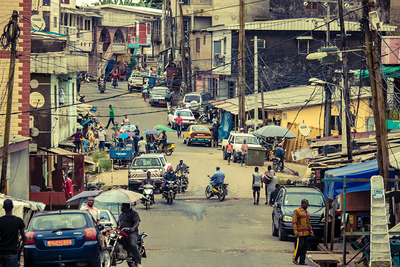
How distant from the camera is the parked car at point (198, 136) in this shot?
4125cm

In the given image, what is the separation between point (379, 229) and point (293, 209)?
15.4ft

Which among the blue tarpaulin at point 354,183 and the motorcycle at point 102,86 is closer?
the blue tarpaulin at point 354,183

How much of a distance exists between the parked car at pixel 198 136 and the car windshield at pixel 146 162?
13053 mm

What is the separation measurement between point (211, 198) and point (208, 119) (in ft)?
76.5

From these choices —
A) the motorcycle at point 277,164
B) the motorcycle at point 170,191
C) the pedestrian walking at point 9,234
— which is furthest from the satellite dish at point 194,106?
the pedestrian walking at point 9,234

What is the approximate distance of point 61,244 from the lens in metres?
11.1

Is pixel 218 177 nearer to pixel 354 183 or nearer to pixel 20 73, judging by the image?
pixel 20 73

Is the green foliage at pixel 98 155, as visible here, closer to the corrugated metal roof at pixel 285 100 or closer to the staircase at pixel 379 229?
the corrugated metal roof at pixel 285 100

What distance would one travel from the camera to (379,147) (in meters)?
14.0

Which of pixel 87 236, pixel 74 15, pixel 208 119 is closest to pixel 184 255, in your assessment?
pixel 87 236

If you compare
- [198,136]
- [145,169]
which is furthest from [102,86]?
[145,169]

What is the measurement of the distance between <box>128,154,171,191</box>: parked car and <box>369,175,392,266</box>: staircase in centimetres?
1554

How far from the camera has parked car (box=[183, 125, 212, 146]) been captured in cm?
4125

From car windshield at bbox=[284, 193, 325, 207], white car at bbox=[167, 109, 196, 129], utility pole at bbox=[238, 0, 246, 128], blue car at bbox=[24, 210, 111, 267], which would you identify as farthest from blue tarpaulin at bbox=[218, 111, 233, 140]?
blue car at bbox=[24, 210, 111, 267]
